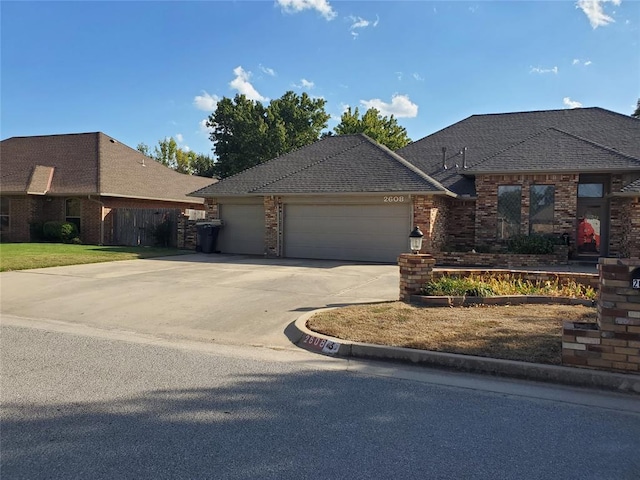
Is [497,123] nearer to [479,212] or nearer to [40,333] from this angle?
Result: [479,212]

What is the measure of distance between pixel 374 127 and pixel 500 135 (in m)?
20.1

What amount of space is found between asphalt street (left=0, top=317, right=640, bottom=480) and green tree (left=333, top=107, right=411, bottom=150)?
36353 mm

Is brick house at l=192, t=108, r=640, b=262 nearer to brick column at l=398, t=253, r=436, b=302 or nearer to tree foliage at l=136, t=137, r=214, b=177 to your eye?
brick column at l=398, t=253, r=436, b=302

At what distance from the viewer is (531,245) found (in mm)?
16391

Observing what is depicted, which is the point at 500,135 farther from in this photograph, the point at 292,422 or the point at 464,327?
the point at 292,422

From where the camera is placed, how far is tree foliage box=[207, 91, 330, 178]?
41375 millimetres

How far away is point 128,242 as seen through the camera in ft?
75.2

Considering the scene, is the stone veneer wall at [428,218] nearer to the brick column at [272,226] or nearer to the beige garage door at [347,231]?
the beige garage door at [347,231]

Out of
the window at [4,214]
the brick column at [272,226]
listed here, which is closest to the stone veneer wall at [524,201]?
the brick column at [272,226]

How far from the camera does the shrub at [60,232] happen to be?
22.8 meters

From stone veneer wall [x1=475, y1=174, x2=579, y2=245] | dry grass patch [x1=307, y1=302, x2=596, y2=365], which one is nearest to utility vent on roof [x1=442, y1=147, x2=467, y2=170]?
stone veneer wall [x1=475, y1=174, x2=579, y2=245]

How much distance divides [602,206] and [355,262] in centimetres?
940

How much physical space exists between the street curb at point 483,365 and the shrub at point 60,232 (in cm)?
2040

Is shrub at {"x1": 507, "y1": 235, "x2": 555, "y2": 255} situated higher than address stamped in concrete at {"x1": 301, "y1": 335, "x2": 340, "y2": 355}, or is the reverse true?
shrub at {"x1": 507, "y1": 235, "x2": 555, "y2": 255}
